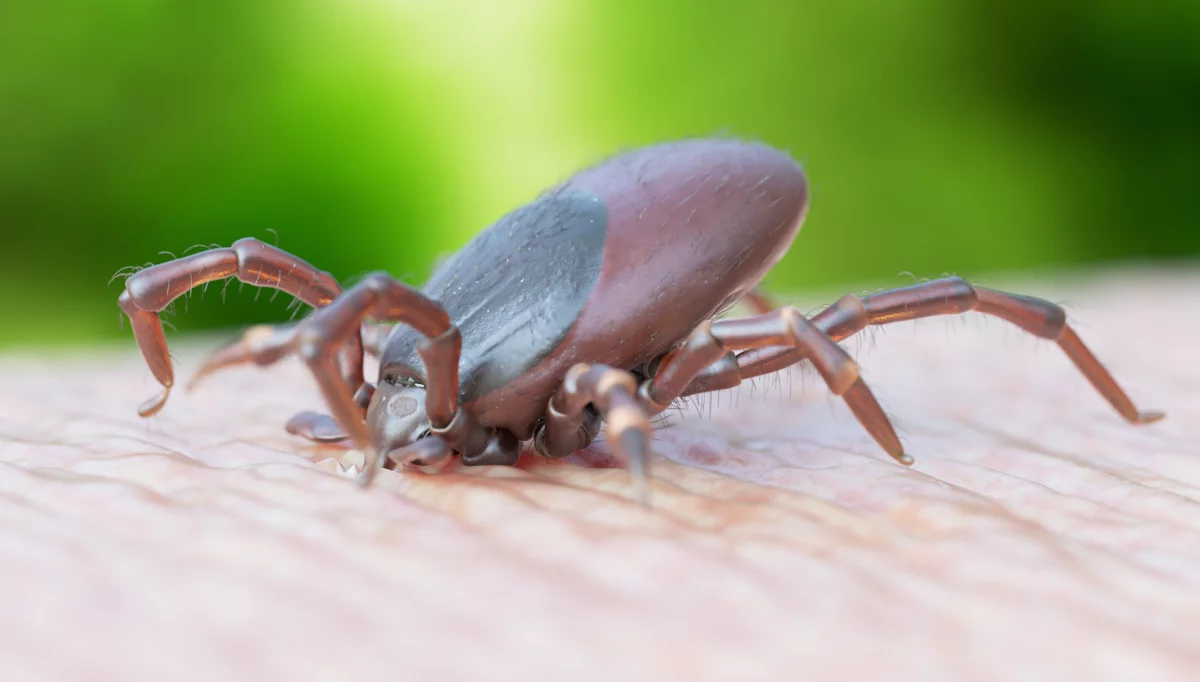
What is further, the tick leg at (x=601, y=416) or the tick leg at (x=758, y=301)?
the tick leg at (x=758, y=301)

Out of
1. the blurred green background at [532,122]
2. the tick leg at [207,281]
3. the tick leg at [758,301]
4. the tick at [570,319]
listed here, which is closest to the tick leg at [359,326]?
the tick at [570,319]

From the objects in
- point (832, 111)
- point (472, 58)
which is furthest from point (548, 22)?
point (832, 111)

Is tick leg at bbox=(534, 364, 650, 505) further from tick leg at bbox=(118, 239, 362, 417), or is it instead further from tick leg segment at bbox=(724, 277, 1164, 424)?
tick leg at bbox=(118, 239, 362, 417)

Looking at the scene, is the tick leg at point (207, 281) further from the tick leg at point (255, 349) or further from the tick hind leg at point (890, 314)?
the tick hind leg at point (890, 314)

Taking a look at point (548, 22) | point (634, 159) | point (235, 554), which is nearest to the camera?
point (235, 554)

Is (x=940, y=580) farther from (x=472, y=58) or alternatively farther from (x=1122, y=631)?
(x=472, y=58)
